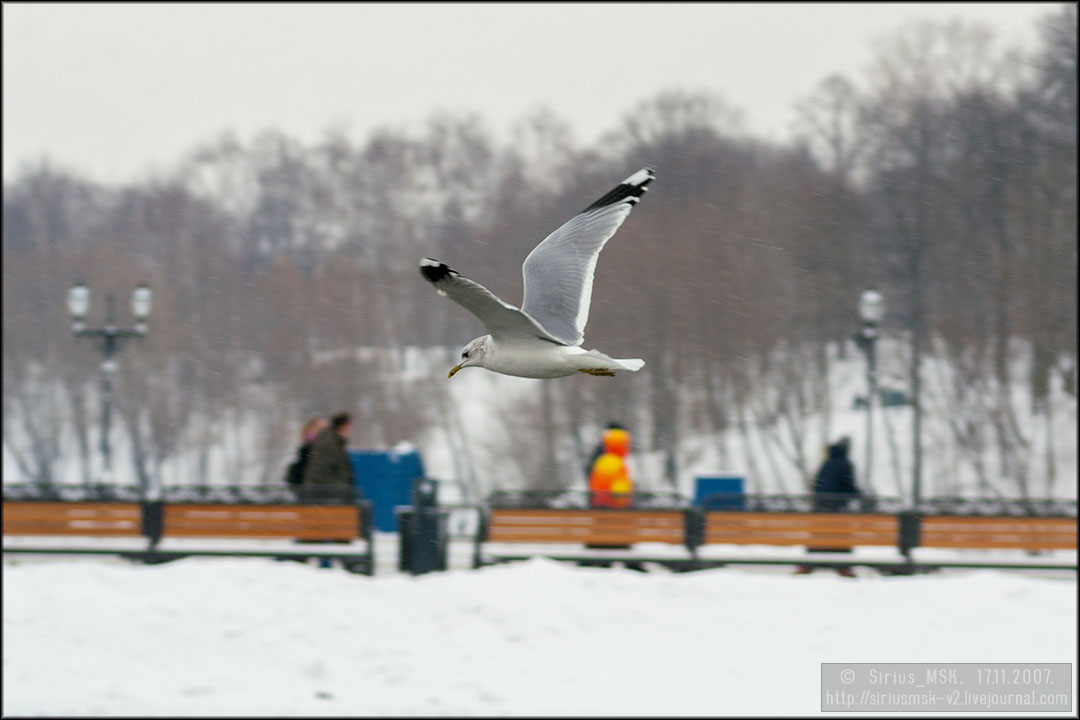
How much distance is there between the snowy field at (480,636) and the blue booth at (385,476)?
4.62 metres

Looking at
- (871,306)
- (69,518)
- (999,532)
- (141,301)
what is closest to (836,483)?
(999,532)

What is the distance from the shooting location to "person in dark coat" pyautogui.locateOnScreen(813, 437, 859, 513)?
12172mm

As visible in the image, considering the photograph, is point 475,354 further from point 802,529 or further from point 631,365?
point 802,529

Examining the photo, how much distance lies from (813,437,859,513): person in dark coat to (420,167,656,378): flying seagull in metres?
8.28

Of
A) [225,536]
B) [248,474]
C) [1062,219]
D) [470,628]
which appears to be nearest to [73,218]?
[248,474]

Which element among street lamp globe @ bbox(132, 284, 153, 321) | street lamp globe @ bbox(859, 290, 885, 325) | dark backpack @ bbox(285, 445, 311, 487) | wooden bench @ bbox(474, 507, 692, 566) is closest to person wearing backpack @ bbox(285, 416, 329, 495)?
dark backpack @ bbox(285, 445, 311, 487)

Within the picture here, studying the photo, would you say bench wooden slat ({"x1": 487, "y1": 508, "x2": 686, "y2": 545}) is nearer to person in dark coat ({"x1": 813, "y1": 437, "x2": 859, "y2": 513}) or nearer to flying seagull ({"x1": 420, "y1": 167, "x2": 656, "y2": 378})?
person in dark coat ({"x1": 813, "y1": 437, "x2": 859, "y2": 513})

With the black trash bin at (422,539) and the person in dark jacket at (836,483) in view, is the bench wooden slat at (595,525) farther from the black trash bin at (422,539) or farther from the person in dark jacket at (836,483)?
the person in dark jacket at (836,483)

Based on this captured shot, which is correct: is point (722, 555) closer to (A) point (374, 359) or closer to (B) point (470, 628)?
(B) point (470, 628)

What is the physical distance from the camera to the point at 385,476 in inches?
615

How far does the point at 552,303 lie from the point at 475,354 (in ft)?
2.97

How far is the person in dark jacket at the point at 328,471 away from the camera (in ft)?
37.8

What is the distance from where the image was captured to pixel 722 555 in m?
11.9

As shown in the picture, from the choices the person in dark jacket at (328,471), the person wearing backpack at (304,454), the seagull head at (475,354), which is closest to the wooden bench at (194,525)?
the person in dark jacket at (328,471)
